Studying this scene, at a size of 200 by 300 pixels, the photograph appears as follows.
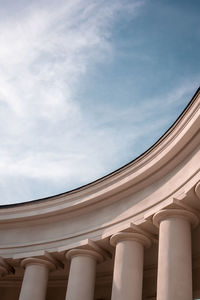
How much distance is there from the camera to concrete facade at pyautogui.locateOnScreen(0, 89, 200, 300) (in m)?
87.1

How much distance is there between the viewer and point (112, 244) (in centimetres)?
10419

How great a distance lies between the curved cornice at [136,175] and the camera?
89438mm

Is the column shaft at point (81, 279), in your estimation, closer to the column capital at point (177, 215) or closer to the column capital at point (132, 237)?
the column capital at point (132, 237)

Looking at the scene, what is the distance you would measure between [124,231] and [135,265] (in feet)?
27.4

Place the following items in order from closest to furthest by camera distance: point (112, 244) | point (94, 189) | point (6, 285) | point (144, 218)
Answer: point (144, 218) < point (112, 244) < point (94, 189) < point (6, 285)

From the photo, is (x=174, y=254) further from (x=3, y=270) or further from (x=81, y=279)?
(x=3, y=270)

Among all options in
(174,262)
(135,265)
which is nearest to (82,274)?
(135,265)

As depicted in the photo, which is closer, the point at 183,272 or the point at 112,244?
the point at 183,272

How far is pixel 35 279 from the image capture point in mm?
115188

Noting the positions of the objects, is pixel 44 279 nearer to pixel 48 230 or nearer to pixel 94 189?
pixel 48 230

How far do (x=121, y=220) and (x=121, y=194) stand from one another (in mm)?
7047

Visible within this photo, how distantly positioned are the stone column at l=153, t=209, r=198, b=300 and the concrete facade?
191 millimetres

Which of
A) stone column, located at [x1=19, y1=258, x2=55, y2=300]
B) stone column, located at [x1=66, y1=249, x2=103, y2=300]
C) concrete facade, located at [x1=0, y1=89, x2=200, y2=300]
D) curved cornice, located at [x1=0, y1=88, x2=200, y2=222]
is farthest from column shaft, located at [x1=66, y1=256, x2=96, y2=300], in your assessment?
curved cornice, located at [x1=0, y1=88, x2=200, y2=222]

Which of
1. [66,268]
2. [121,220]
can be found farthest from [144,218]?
[66,268]
